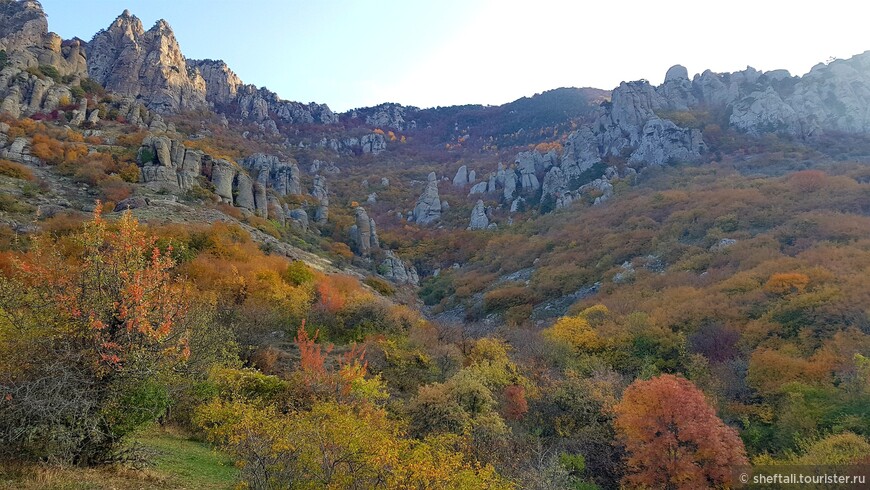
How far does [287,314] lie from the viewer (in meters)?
29.1

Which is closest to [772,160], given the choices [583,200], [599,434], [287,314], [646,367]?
[583,200]

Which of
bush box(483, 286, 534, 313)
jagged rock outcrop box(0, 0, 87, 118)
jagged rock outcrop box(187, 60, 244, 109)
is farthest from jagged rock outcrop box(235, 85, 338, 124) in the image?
bush box(483, 286, 534, 313)

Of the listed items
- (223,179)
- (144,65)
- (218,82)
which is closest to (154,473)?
(223,179)

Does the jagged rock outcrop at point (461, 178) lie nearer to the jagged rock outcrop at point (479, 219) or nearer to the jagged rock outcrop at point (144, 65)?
the jagged rock outcrop at point (479, 219)

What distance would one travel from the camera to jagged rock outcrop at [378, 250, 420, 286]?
63.3 metres

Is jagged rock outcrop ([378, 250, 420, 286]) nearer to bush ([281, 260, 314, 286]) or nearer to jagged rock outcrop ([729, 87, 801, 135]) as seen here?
bush ([281, 260, 314, 286])

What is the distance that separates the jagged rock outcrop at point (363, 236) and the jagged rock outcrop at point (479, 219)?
72.3ft

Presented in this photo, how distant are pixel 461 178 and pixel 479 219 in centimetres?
2643

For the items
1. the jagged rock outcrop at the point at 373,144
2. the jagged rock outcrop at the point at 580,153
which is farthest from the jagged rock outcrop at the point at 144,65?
the jagged rock outcrop at the point at 580,153

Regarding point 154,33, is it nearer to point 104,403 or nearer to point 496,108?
point 496,108

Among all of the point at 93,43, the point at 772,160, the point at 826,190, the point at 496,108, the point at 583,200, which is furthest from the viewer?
the point at 496,108

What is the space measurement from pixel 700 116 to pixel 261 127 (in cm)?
10269

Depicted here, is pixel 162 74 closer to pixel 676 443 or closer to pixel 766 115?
pixel 676 443

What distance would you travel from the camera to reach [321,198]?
279ft
